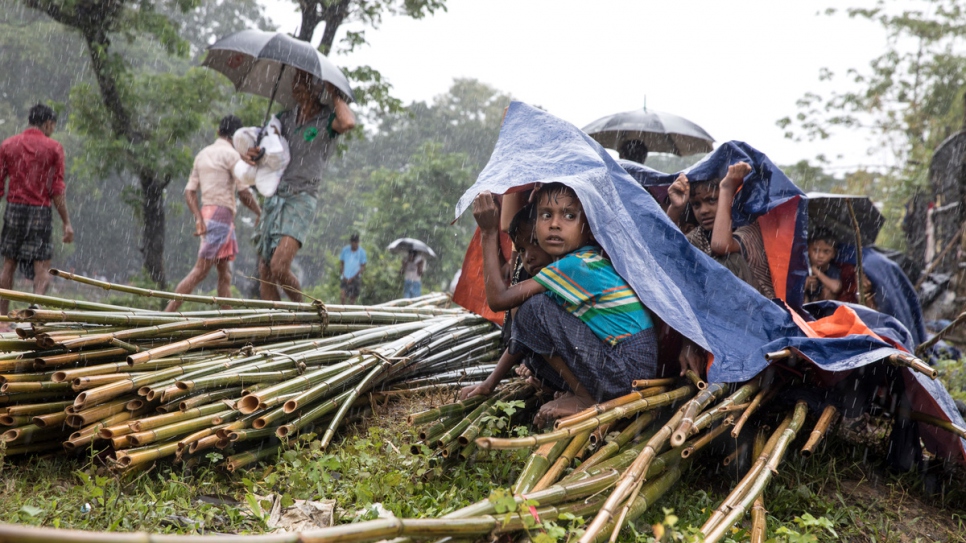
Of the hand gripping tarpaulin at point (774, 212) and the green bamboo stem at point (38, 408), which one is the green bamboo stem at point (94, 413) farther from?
the hand gripping tarpaulin at point (774, 212)

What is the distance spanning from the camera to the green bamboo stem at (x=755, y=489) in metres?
1.84

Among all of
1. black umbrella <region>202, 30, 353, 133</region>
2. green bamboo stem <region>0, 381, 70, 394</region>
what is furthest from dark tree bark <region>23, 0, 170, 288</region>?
green bamboo stem <region>0, 381, 70, 394</region>

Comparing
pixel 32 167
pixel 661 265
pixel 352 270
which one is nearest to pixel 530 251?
pixel 661 265

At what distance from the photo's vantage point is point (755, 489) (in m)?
2.04

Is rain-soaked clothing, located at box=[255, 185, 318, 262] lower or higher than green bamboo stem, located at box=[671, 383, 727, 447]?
higher

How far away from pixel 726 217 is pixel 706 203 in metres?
0.30

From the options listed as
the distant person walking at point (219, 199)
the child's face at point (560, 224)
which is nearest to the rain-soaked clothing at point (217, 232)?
the distant person walking at point (219, 199)

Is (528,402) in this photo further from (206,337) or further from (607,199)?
(206,337)

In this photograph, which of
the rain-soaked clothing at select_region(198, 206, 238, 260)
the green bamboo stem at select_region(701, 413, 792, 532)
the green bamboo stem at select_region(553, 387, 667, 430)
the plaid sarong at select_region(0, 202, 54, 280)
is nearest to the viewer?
the green bamboo stem at select_region(701, 413, 792, 532)

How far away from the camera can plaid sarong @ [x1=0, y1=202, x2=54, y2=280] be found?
5.54m

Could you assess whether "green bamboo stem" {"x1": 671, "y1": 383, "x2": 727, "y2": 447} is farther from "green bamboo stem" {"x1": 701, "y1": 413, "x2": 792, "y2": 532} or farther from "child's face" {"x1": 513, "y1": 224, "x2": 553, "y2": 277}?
"child's face" {"x1": 513, "y1": 224, "x2": 553, "y2": 277}

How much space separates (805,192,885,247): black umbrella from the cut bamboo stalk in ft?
6.02

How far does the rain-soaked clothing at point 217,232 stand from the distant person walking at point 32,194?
1.01 metres

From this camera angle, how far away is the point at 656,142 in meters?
6.54
